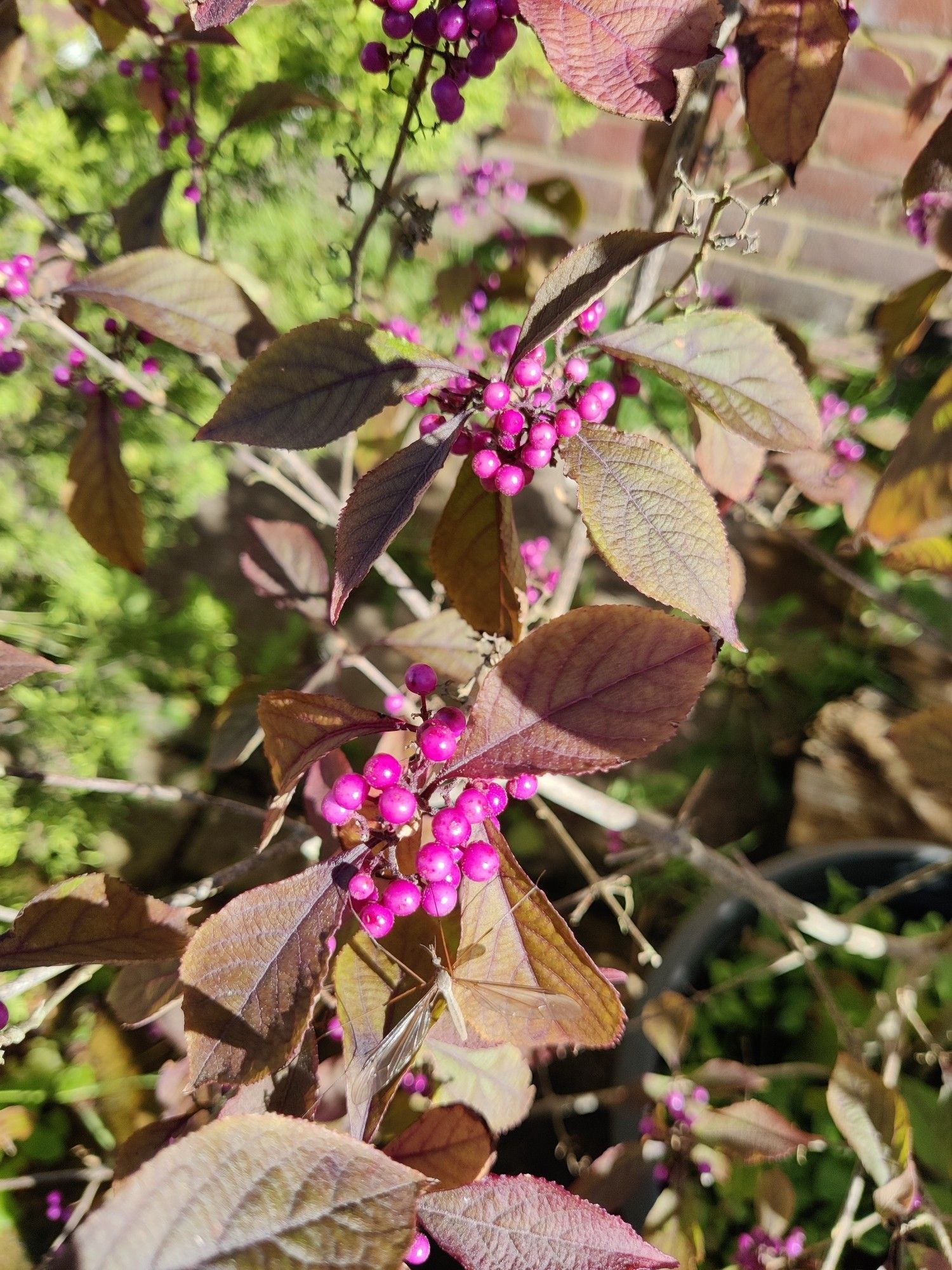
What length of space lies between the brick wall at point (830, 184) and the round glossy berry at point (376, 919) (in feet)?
4.99

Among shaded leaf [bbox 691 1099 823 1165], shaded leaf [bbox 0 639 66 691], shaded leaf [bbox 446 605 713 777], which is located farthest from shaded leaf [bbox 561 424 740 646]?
shaded leaf [bbox 691 1099 823 1165]

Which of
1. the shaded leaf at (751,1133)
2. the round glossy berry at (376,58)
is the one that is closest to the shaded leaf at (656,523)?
the round glossy berry at (376,58)

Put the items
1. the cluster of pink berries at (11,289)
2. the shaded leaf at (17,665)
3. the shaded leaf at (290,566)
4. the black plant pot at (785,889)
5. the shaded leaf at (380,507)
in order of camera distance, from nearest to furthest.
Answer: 1. the shaded leaf at (380,507)
2. the shaded leaf at (17,665)
3. the cluster of pink berries at (11,289)
4. the shaded leaf at (290,566)
5. the black plant pot at (785,889)

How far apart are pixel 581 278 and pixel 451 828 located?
33 centimetres

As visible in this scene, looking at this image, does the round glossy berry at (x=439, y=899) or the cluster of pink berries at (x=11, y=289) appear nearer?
the round glossy berry at (x=439, y=899)

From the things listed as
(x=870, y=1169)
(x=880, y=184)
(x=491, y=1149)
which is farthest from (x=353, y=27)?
(x=870, y=1169)

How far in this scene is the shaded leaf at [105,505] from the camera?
0.88 metres

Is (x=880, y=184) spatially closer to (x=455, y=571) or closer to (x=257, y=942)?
(x=455, y=571)

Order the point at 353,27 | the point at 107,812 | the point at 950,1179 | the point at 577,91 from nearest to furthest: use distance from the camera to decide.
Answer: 1. the point at 577,91
2. the point at 950,1179
3. the point at 107,812
4. the point at 353,27

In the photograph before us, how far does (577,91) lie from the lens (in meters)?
0.44

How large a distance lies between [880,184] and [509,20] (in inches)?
68.6

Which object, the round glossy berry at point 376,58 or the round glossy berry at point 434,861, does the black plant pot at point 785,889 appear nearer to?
the round glossy berry at point 434,861

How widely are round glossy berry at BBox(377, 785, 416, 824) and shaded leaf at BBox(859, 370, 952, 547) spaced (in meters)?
0.48

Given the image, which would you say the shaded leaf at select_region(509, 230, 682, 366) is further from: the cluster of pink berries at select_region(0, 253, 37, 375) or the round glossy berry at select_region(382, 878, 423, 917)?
the cluster of pink berries at select_region(0, 253, 37, 375)
